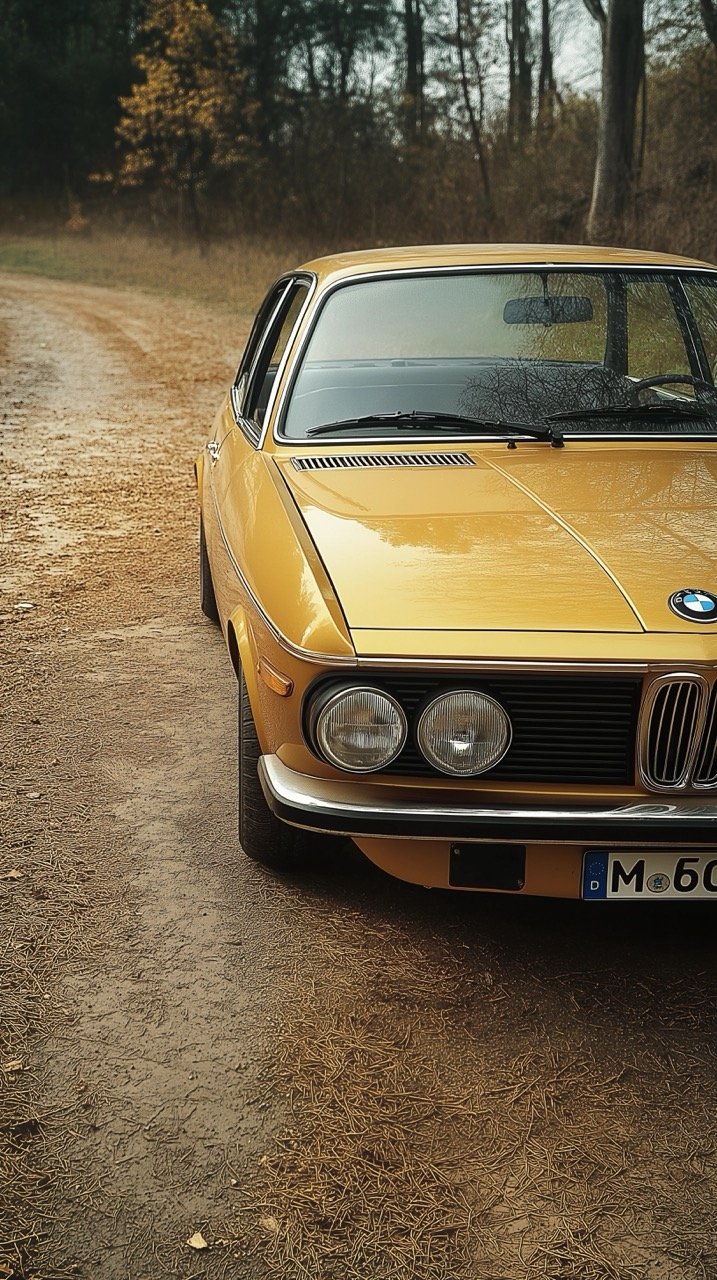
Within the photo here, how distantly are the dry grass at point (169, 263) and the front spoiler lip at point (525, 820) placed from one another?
1678cm

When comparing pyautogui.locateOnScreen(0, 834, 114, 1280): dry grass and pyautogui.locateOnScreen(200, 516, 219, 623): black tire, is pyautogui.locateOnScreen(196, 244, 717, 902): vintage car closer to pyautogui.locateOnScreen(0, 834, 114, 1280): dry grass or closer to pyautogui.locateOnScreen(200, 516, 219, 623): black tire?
pyautogui.locateOnScreen(0, 834, 114, 1280): dry grass

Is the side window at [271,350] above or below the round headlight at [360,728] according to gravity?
above

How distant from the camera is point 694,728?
2598 millimetres

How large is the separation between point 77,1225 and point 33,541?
512cm

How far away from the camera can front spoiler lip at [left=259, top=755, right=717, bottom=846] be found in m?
2.61

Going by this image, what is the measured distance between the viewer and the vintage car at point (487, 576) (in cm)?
261

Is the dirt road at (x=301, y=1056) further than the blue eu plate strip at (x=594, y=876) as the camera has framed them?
No

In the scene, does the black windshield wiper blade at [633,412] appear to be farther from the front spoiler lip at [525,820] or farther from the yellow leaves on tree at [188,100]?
the yellow leaves on tree at [188,100]

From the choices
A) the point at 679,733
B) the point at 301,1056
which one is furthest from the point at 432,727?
the point at 301,1056

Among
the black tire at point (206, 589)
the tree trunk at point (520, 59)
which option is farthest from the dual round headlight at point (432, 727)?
the tree trunk at point (520, 59)

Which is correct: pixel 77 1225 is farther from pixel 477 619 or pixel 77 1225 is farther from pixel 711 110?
pixel 711 110

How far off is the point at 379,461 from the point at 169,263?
80.2ft

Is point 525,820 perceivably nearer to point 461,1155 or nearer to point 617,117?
point 461,1155

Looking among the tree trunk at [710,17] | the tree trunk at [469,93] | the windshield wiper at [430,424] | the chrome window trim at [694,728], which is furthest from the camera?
the tree trunk at [469,93]
